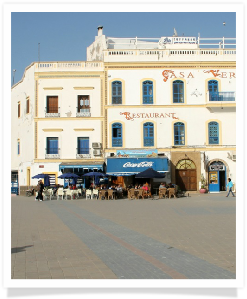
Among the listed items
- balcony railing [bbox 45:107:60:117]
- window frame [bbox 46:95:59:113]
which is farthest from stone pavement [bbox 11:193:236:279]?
window frame [bbox 46:95:59:113]

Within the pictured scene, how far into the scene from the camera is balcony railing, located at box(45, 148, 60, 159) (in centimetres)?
3597

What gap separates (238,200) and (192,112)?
96.2 ft

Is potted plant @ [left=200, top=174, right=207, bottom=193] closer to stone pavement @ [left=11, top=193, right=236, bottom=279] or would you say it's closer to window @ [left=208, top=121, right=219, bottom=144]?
window @ [left=208, top=121, right=219, bottom=144]

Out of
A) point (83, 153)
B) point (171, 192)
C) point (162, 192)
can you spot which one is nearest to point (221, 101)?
point (171, 192)

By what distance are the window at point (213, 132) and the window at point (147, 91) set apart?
5197 mm

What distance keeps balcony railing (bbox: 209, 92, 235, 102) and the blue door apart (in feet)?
18.8

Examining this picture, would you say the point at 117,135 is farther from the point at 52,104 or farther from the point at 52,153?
the point at 52,104

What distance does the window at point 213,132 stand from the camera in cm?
3575

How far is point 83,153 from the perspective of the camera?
1421 inches

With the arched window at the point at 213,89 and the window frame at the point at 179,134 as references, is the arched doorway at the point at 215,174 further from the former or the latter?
the arched window at the point at 213,89

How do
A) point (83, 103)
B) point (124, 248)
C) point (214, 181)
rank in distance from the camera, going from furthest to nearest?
point (83, 103) < point (214, 181) < point (124, 248)

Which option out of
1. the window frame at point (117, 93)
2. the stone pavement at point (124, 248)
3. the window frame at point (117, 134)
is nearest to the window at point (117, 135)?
the window frame at point (117, 134)

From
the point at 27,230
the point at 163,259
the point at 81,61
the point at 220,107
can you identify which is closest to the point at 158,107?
the point at 220,107

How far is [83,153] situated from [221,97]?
11.9 metres
